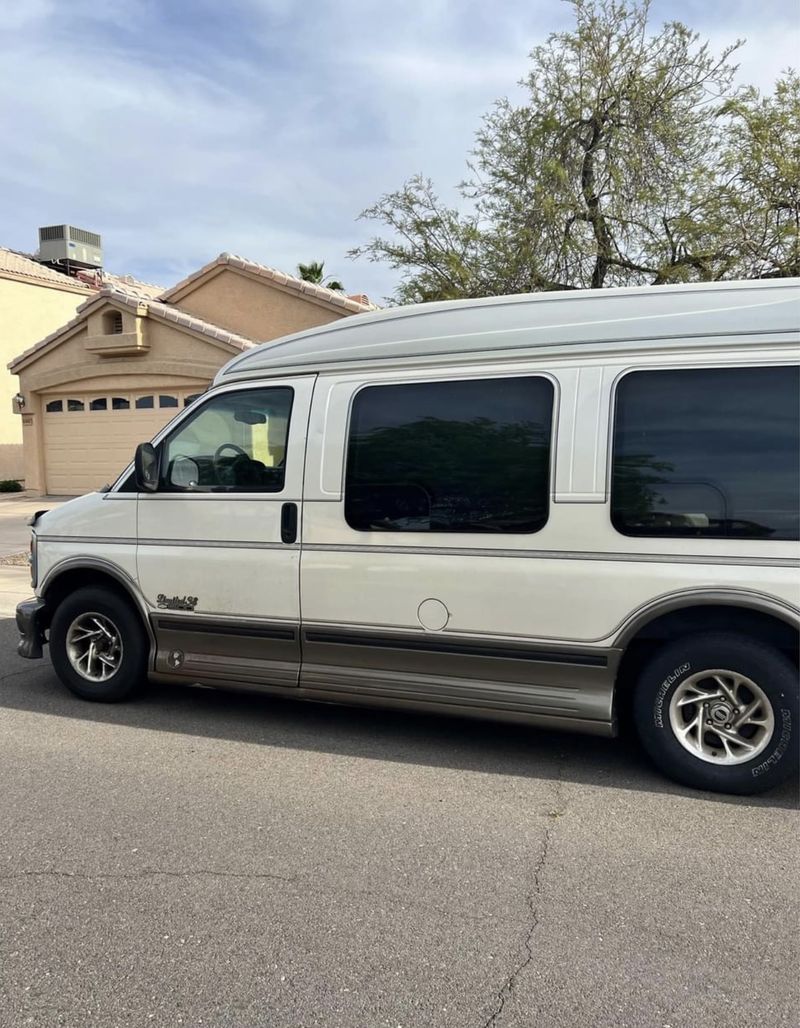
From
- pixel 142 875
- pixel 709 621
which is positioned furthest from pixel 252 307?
pixel 142 875

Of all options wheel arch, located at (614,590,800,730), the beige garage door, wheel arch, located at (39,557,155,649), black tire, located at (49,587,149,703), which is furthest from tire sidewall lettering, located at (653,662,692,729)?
the beige garage door

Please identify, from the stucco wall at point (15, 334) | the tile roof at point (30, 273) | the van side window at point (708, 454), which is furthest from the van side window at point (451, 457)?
the tile roof at point (30, 273)

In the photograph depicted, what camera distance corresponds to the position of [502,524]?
423 cm

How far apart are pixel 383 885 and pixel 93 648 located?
3.09m

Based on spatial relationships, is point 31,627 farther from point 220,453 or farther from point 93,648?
point 220,453

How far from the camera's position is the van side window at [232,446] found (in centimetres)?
482

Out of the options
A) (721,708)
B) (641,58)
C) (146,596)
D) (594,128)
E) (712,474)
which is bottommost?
(721,708)

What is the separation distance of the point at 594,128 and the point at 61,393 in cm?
1375

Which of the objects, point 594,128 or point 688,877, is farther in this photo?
point 594,128

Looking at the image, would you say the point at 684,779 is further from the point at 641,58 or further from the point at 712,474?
the point at 641,58

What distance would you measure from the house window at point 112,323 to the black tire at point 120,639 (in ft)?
48.0

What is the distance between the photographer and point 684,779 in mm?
3969

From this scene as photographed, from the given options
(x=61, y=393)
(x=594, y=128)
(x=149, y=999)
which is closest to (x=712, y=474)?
(x=149, y=999)

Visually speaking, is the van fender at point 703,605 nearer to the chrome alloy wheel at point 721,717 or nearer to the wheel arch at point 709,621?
the wheel arch at point 709,621
